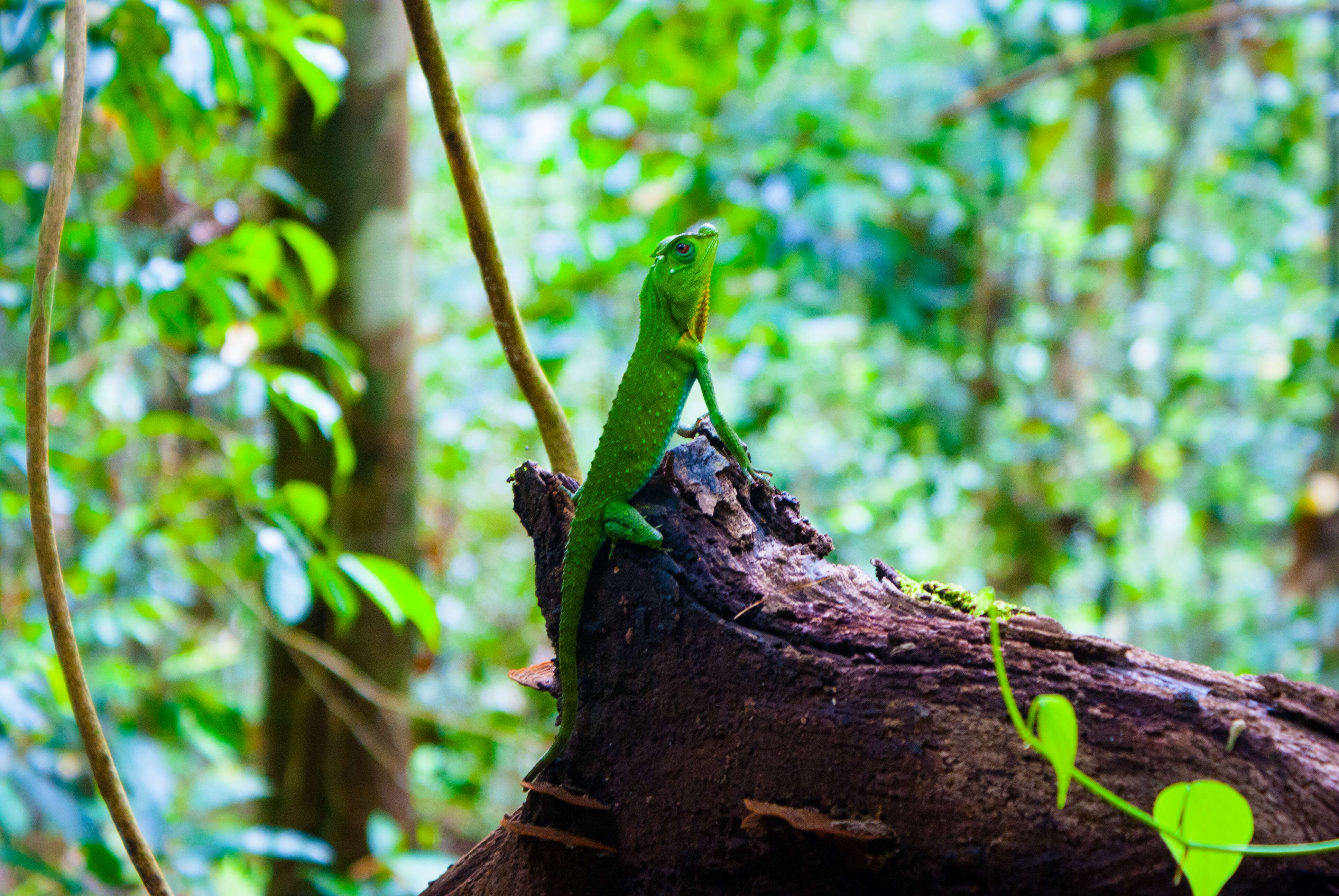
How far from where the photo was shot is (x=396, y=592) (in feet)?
8.16

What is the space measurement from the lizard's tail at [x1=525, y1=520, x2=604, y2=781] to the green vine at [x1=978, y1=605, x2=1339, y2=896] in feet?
2.55

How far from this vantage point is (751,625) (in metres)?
1.46

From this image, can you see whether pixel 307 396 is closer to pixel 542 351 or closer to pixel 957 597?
pixel 957 597

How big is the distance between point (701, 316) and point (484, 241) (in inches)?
28.4

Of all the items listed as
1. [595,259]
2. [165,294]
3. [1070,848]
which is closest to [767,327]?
[595,259]

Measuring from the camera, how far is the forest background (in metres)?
2.88

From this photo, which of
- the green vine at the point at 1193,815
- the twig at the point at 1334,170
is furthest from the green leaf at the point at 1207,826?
the twig at the point at 1334,170

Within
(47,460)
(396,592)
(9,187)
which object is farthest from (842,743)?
(9,187)

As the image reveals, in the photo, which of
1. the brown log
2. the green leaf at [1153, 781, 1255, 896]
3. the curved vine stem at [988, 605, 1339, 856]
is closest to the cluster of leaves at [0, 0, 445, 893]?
the brown log

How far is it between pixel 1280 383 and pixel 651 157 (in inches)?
139

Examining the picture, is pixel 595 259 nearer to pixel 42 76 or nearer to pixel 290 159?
pixel 290 159

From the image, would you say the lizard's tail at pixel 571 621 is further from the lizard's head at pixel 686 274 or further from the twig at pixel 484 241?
the lizard's head at pixel 686 274

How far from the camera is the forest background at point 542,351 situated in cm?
288

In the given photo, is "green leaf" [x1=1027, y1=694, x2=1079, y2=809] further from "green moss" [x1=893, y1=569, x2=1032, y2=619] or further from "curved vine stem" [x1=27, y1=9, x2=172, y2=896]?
"curved vine stem" [x1=27, y1=9, x2=172, y2=896]
